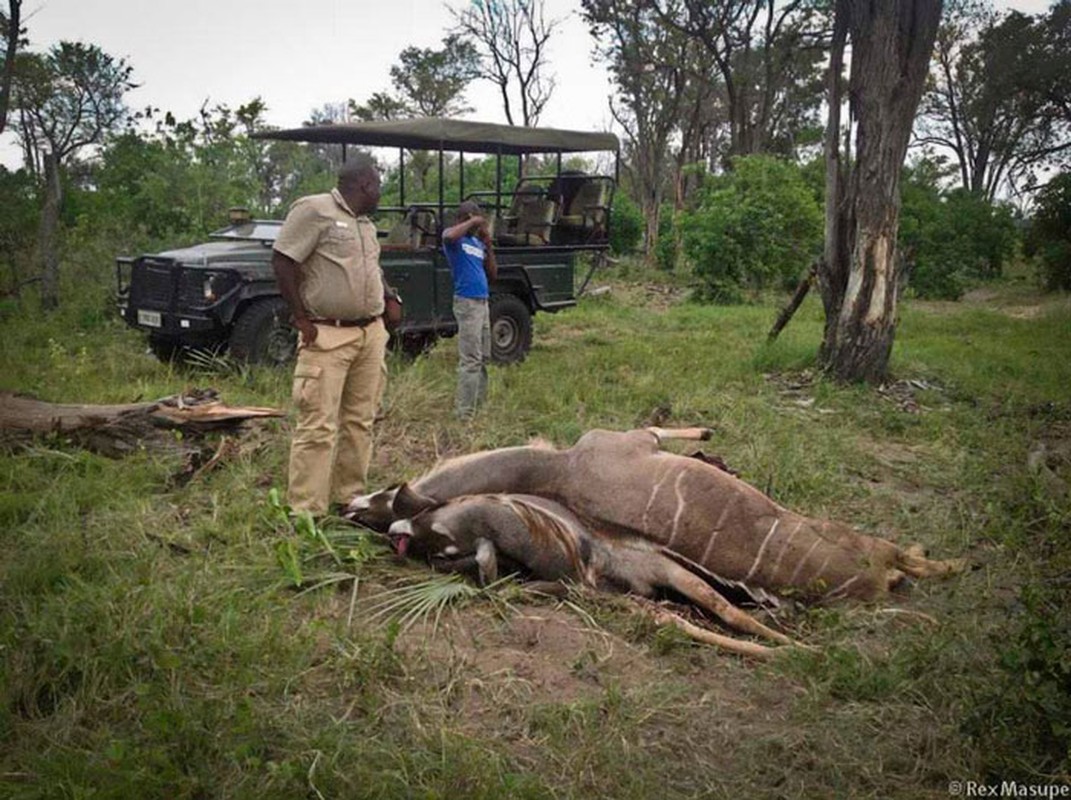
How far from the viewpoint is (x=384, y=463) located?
6.42 m

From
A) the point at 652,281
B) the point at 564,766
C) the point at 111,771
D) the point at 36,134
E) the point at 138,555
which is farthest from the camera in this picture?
the point at 652,281

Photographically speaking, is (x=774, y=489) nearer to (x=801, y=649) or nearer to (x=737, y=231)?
(x=801, y=649)

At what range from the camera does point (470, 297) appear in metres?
7.93

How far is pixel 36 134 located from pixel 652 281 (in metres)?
11.9

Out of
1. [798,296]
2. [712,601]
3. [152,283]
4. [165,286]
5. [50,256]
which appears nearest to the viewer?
[712,601]

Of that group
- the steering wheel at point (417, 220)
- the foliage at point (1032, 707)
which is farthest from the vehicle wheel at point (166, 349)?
the foliage at point (1032, 707)

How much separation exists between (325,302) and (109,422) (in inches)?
68.7

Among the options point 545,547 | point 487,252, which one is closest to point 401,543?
point 545,547

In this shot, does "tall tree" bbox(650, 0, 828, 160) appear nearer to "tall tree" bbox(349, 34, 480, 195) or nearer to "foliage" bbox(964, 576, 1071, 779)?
"tall tree" bbox(349, 34, 480, 195)

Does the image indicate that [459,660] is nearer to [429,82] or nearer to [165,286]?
[165,286]

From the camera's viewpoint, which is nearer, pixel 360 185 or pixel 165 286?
pixel 360 185

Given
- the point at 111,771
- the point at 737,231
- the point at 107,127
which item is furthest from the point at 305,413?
the point at 737,231

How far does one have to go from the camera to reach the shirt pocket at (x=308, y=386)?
5238mm

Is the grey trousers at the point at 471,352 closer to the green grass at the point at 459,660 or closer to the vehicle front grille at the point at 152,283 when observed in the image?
the green grass at the point at 459,660
